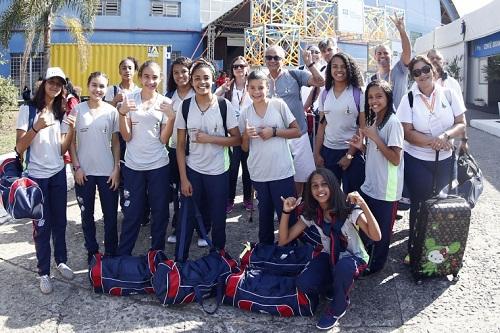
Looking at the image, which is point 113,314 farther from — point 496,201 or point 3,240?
point 496,201

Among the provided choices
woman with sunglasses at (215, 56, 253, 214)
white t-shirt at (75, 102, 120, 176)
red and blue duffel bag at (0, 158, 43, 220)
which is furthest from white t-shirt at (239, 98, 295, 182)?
red and blue duffel bag at (0, 158, 43, 220)

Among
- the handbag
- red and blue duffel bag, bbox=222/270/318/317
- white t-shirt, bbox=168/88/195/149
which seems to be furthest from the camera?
white t-shirt, bbox=168/88/195/149

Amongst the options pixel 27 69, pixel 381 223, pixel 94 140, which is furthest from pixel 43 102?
pixel 27 69

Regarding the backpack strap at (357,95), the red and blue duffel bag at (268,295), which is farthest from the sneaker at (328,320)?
the backpack strap at (357,95)

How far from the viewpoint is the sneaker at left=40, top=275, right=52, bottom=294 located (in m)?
3.65

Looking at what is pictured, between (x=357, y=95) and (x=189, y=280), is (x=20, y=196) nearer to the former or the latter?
(x=189, y=280)

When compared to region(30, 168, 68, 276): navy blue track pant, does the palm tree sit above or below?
above

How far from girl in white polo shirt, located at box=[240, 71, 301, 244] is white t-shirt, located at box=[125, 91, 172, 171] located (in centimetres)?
73

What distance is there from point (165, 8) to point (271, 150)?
84.5 feet

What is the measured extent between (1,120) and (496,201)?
36.6 feet

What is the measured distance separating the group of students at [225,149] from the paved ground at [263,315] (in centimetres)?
24

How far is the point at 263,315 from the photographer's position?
3.33m

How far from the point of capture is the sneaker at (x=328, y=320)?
123 inches

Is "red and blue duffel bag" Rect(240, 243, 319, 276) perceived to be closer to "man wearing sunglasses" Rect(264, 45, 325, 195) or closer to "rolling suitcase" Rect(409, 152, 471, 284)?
"rolling suitcase" Rect(409, 152, 471, 284)
